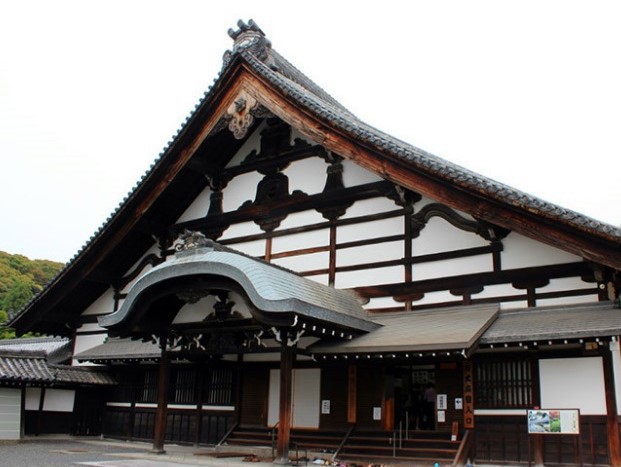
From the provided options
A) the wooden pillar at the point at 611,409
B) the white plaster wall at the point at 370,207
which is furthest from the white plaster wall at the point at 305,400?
the wooden pillar at the point at 611,409

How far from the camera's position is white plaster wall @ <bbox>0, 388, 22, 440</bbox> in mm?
14148

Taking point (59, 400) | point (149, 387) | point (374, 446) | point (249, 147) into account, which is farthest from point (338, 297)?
point (59, 400)

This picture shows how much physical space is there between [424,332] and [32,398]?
10258mm

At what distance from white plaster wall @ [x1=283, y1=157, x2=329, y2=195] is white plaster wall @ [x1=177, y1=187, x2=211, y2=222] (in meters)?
2.44

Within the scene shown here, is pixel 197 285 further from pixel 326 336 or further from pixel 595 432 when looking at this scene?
pixel 595 432

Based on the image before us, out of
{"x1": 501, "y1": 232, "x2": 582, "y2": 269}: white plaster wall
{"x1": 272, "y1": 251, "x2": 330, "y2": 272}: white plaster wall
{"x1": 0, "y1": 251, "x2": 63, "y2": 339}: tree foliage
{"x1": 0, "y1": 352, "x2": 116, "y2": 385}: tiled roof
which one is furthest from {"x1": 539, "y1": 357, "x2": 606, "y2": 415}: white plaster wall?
{"x1": 0, "y1": 251, "x2": 63, "y2": 339}: tree foliage

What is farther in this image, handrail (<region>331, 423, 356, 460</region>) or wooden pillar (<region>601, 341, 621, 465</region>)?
handrail (<region>331, 423, 356, 460</region>)

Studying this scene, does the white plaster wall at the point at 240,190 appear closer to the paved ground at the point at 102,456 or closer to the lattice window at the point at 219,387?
the lattice window at the point at 219,387

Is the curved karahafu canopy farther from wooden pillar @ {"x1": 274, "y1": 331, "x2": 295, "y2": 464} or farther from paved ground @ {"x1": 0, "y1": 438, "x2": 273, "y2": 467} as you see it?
paved ground @ {"x1": 0, "y1": 438, "x2": 273, "y2": 467}

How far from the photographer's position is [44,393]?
1569 centimetres

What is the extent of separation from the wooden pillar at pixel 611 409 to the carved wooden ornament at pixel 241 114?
7.98m

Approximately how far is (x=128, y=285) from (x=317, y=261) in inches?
238

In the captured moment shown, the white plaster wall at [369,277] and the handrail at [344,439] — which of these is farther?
the white plaster wall at [369,277]

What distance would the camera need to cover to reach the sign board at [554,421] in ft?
31.3
